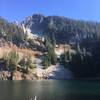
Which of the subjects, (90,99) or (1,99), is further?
(90,99)

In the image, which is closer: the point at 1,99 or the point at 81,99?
the point at 1,99

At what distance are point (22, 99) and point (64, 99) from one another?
464 inches

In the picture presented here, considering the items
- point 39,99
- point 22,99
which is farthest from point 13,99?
point 39,99

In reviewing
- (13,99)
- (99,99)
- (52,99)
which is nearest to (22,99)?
(13,99)

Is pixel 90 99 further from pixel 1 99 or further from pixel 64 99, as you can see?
pixel 1 99

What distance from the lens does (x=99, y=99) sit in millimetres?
79625

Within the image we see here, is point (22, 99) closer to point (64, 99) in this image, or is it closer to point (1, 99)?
point (1, 99)

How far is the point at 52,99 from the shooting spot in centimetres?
7738

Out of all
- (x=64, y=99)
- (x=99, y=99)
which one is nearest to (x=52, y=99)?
(x=64, y=99)

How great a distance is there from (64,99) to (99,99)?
10438mm

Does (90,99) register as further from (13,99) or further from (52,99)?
(13,99)

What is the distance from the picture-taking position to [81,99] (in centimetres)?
7938

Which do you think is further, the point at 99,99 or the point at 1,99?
the point at 99,99

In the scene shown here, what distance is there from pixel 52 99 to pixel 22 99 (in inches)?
331
